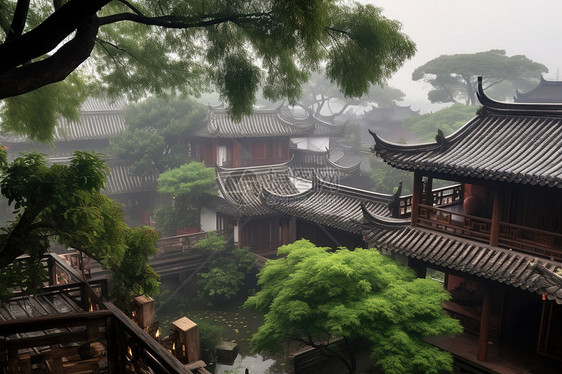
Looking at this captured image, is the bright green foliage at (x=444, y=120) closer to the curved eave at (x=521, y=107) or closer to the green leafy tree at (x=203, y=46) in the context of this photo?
the curved eave at (x=521, y=107)

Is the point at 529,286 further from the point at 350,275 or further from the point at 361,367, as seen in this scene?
the point at 361,367

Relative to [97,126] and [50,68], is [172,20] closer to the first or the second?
[50,68]

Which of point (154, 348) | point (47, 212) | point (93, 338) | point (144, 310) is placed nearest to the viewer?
→ point (154, 348)

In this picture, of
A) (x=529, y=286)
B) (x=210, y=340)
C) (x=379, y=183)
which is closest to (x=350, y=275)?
(x=529, y=286)

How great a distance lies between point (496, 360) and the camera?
9.71 m

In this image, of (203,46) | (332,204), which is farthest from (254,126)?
(203,46)

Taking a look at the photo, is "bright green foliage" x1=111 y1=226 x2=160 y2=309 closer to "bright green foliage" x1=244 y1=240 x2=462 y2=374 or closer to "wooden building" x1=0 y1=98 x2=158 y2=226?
"bright green foliage" x1=244 y1=240 x2=462 y2=374

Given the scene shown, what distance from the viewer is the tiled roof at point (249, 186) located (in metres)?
18.5

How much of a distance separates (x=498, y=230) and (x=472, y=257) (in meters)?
0.73

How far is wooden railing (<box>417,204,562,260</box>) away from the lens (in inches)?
346

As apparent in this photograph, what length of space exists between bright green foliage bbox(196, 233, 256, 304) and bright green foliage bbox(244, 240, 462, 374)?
21.3ft

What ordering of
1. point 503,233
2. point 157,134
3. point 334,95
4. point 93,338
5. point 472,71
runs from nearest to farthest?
point 93,338 → point 503,233 → point 157,134 → point 472,71 → point 334,95

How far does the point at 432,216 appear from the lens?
35.6ft

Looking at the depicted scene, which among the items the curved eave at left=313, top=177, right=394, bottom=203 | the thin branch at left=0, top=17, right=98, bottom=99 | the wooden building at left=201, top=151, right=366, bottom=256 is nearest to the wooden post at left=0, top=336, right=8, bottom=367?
the thin branch at left=0, top=17, right=98, bottom=99
